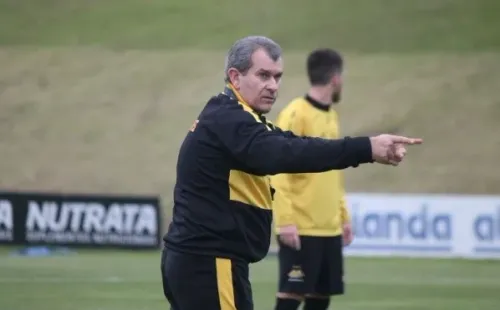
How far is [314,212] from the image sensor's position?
30.4 ft

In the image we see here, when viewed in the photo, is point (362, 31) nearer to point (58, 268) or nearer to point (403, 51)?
point (403, 51)

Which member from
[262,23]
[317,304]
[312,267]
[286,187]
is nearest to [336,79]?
[286,187]

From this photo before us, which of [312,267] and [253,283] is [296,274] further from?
[253,283]

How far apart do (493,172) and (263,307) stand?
13712mm

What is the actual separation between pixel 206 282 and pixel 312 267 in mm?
3894

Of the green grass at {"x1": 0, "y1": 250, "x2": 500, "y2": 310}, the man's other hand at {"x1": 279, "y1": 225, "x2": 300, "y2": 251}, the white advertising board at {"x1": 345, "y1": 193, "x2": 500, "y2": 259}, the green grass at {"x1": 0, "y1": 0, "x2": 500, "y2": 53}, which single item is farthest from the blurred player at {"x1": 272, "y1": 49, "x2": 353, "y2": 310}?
the green grass at {"x1": 0, "y1": 0, "x2": 500, "y2": 53}

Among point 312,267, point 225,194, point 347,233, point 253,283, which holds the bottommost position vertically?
point 253,283

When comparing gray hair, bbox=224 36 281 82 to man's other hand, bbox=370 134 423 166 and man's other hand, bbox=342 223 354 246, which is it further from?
man's other hand, bbox=342 223 354 246

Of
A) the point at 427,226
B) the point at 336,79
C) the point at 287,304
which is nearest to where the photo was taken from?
the point at 287,304

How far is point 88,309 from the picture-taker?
11930mm

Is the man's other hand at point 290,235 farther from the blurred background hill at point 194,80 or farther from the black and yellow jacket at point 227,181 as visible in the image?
the blurred background hill at point 194,80

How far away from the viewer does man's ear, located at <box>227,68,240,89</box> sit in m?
5.36

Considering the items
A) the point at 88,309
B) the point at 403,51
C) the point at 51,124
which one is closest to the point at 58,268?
the point at 88,309

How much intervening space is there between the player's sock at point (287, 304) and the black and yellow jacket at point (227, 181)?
3723mm
